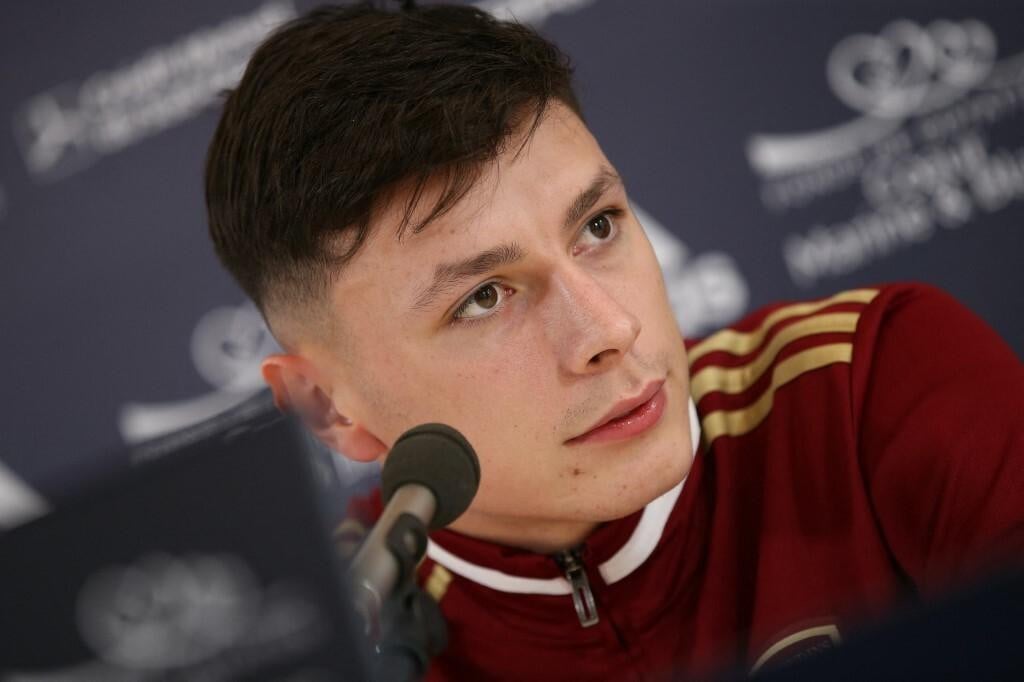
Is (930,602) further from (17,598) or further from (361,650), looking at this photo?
(17,598)

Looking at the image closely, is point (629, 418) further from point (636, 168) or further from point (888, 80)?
point (888, 80)

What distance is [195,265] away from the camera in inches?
102

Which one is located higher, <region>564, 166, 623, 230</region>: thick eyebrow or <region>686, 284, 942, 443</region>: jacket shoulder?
<region>564, 166, 623, 230</region>: thick eyebrow

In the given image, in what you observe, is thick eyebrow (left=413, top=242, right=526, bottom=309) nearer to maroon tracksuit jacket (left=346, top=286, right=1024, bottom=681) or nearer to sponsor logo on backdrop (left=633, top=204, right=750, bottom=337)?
maroon tracksuit jacket (left=346, top=286, right=1024, bottom=681)

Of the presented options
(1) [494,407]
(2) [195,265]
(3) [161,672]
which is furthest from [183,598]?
(2) [195,265]

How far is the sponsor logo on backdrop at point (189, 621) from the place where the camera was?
676 millimetres

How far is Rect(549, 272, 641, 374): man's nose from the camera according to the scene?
1.28 m

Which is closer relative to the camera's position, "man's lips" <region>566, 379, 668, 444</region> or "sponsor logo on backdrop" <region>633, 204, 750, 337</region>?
"man's lips" <region>566, 379, 668, 444</region>

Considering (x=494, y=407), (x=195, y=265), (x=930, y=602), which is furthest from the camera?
(x=195, y=265)

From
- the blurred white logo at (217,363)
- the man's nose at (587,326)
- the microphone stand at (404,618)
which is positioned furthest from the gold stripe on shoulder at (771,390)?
the blurred white logo at (217,363)

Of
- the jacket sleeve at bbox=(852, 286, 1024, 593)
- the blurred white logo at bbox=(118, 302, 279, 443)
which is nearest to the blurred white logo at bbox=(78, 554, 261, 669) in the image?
the jacket sleeve at bbox=(852, 286, 1024, 593)

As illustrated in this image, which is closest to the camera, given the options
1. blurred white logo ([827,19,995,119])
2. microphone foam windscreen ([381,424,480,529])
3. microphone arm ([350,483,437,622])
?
microphone arm ([350,483,437,622])

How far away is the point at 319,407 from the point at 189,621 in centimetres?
85

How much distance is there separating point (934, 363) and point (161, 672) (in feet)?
3.55
